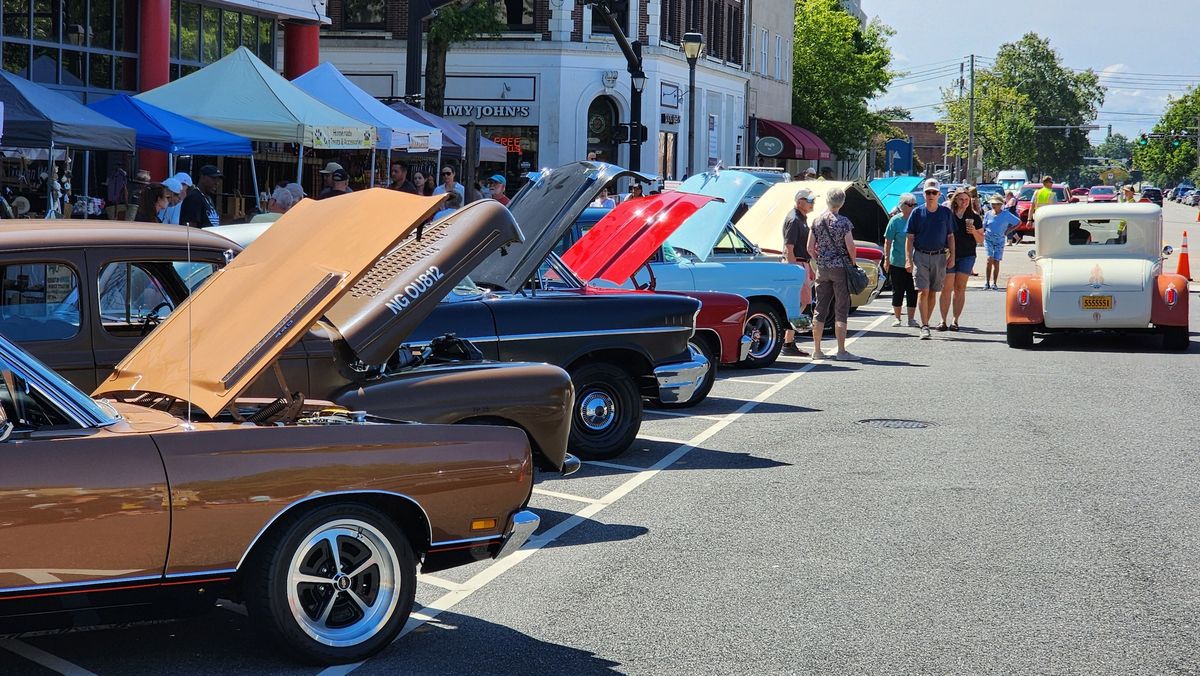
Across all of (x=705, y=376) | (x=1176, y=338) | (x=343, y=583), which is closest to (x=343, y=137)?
(x=705, y=376)

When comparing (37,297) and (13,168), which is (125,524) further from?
(13,168)

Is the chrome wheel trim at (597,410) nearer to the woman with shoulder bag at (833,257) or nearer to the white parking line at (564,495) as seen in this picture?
the white parking line at (564,495)

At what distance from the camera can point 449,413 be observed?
712cm

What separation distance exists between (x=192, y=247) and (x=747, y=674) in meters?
3.73

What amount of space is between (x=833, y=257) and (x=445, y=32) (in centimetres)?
2173

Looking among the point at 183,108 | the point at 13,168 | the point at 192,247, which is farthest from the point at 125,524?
the point at 13,168

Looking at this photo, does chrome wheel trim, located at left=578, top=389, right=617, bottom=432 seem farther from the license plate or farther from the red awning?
the red awning

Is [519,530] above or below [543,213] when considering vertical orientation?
below

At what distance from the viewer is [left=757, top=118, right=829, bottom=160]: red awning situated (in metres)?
60.5

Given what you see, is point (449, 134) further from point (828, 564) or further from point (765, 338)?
point (828, 564)

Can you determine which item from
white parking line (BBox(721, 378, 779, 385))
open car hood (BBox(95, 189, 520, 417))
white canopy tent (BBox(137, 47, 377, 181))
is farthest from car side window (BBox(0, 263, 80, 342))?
white canopy tent (BBox(137, 47, 377, 181))

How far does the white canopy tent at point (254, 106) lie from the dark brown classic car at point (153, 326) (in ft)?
35.4

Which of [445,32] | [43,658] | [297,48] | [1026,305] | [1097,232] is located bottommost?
[43,658]

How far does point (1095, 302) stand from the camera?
17.0 meters
